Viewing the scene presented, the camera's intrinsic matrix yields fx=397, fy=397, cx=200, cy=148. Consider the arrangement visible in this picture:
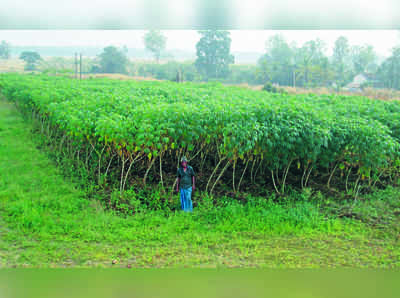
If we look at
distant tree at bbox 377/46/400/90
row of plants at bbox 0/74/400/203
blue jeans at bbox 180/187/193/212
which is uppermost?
distant tree at bbox 377/46/400/90

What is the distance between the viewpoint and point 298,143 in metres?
6.88

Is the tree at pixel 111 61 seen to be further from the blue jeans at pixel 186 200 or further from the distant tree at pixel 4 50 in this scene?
the blue jeans at pixel 186 200

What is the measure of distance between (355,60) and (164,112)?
1851 inches

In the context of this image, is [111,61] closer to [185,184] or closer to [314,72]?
[314,72]

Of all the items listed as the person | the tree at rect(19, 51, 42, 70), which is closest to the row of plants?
the person

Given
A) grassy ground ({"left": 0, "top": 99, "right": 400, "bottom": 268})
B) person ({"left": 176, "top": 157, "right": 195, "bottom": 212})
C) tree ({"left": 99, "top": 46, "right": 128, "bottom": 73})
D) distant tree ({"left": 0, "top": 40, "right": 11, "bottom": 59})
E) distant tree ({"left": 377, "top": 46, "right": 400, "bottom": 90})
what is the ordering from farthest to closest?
distant tree ({"left": 0, "top": 40, "right": 11, "bottom": 59}), tree ({"left": 99, "top": 46, "right": 128, "bottom": 73}), distant tree ({"left": 377, "top": 46, "right": 400, "bottom": 90}), person ({"left": 176, "top": 157, "right": 195, "bottom": 212}), grassy ground ({"left": 0, "top": 99, "right": 400, "bottom": 268})

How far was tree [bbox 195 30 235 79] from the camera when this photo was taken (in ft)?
152

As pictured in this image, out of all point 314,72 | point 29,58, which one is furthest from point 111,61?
point 314,72

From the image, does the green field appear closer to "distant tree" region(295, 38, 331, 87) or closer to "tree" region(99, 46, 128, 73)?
"distant tree" region(295, 38, 331, 87)

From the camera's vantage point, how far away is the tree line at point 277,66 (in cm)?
3891

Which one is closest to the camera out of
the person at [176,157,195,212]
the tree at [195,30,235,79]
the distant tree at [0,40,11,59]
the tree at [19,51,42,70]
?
the person at [176,157,195,212]

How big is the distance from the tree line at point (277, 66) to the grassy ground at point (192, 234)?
30113 mm

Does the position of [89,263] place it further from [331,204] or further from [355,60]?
[355,60]

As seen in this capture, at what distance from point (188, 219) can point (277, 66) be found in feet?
123
